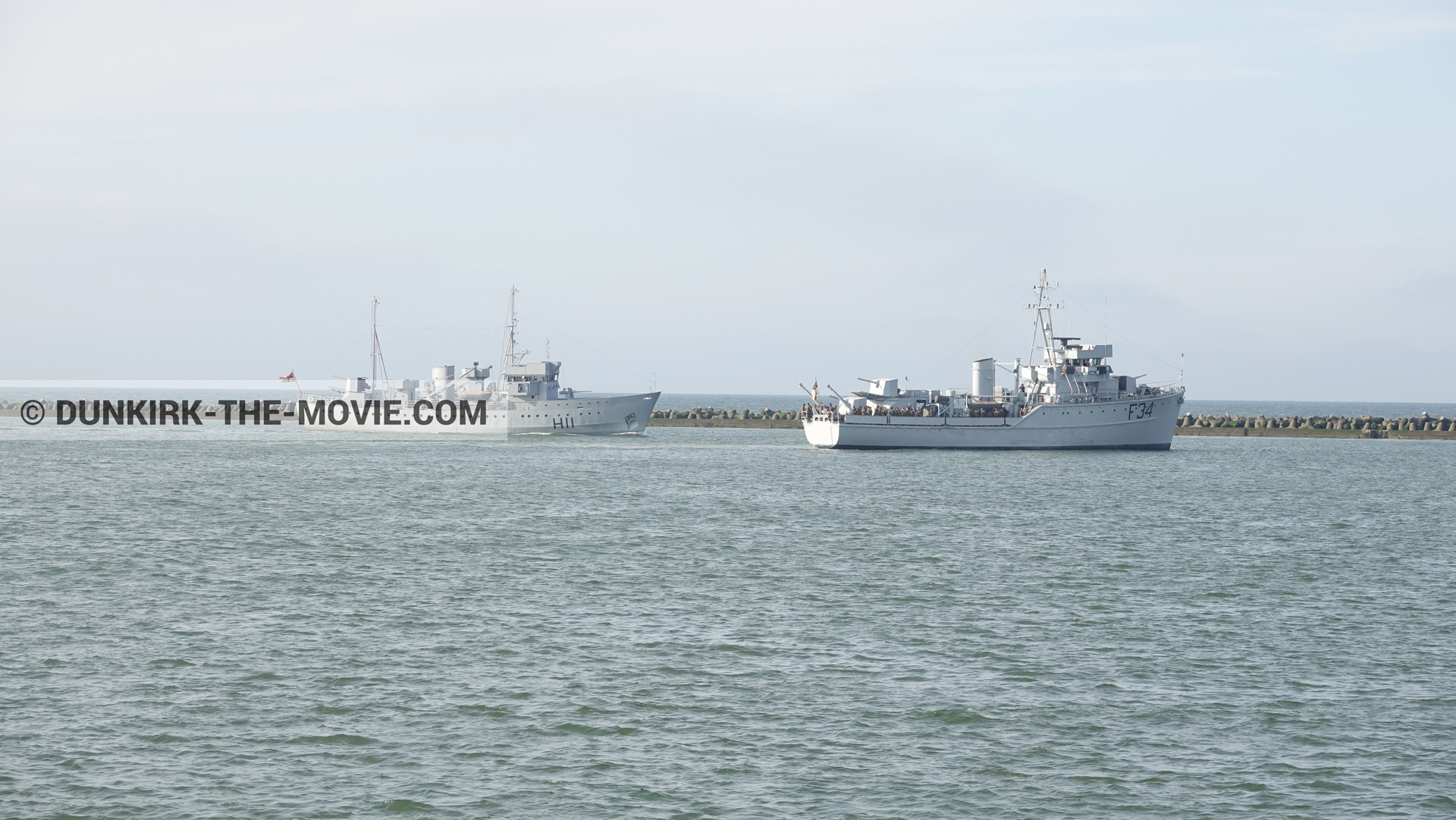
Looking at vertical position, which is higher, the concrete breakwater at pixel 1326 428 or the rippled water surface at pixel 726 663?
the concrete breakwater at pixel 1326 428

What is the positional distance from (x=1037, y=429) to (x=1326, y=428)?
5992cm

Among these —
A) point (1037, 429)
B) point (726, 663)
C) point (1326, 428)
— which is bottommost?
point (726, 663)

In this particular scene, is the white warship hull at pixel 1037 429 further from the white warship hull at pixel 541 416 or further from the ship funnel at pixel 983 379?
the white warship hull at pixel 541 416

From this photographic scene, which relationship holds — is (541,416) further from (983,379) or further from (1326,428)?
(1326,428)

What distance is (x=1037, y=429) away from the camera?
9000 cm

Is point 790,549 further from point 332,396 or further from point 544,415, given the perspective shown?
point 332,396

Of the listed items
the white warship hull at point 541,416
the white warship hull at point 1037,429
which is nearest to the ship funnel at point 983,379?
the white warship hull at point 1037,429

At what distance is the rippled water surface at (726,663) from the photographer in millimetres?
15500

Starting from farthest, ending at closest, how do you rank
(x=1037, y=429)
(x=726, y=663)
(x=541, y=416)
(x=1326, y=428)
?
(x=1326, y=428)
(x=541, y=416)
(x=1037, y=429)
(x=726, y=663)

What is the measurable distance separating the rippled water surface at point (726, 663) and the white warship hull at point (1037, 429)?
38.0 meters

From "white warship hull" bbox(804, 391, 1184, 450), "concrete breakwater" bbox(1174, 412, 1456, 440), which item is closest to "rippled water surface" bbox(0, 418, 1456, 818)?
"white warship hull" bbox(804, 391, 1184, 450)

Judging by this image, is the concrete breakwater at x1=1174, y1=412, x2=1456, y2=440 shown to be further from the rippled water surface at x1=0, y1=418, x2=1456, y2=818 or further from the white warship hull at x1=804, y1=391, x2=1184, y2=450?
the rippled water surface at x1=0, y1=418, x2=1456, y2=818

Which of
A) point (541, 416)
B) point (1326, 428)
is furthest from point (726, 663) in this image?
point (1326, 428)

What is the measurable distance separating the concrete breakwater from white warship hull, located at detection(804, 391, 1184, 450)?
41.8 m
